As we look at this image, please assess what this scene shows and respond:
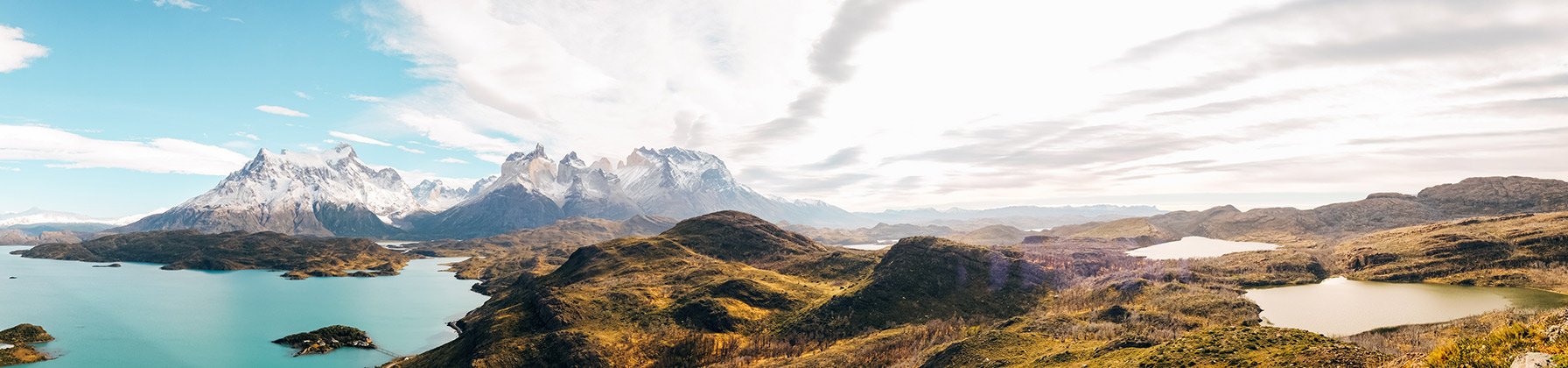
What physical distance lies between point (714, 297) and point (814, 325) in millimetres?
38459

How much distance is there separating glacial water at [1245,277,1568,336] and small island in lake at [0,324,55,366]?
311128mm

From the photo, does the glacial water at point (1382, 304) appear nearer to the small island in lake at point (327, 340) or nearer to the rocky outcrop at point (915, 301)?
the rocky outcrop at point (915, 301)

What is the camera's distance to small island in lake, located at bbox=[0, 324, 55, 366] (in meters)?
154

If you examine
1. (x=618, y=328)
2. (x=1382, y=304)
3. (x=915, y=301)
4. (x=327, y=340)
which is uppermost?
(x=915, y=301)

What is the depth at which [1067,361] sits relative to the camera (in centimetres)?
7944

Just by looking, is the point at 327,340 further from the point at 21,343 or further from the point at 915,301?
the point at 915,301

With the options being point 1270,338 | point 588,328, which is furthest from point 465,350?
point 1270,338

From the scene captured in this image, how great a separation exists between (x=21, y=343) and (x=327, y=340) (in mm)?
80210

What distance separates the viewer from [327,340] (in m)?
190

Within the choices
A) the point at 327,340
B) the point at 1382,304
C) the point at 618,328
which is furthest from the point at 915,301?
the point at 327,340

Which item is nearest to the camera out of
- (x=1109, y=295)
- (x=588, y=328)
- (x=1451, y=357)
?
(x=1451, y=357)

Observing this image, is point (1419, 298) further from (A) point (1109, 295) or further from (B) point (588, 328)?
(B) point (588, 328)

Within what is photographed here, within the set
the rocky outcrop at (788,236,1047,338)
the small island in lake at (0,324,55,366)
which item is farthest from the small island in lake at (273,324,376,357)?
the rocky outcrop at (788,236,1047,338)

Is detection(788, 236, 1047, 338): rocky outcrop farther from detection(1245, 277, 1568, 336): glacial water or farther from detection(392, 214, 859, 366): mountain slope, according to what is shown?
detection(1245, 277, 1568, 336): glacial water
